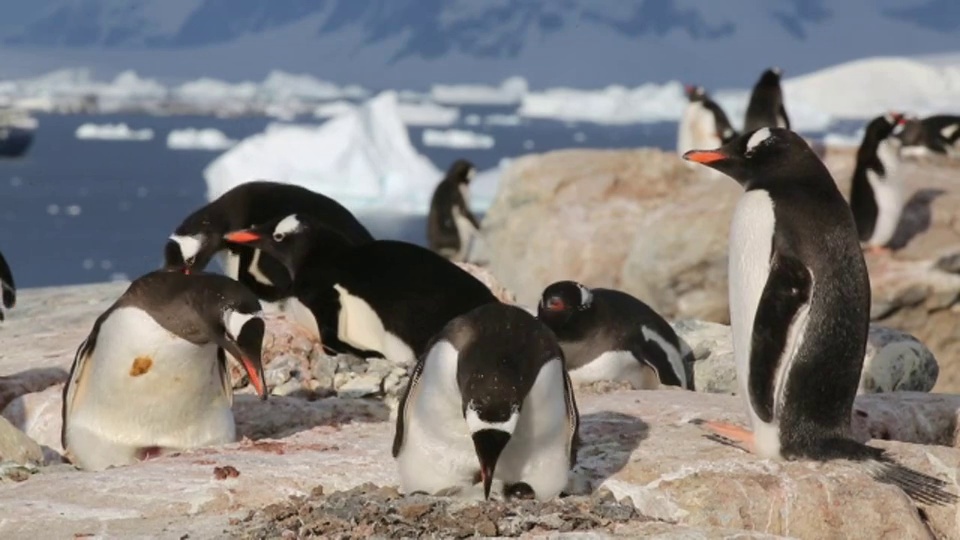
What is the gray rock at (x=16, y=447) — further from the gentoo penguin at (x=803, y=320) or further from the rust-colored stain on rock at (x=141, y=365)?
the gentoo penguin at (x=803, y=320)


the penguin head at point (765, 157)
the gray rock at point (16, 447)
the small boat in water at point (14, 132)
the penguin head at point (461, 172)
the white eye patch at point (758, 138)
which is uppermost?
the small boat in water at point (14, 132)

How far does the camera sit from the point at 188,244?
5.55 metres

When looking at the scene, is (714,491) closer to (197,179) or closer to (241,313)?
(241,313)

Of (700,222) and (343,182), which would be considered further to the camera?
(343,182)

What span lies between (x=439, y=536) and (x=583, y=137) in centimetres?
5573

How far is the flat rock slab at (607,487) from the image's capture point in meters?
3.47

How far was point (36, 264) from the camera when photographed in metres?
22.4

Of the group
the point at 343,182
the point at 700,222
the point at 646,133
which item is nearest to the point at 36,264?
the point at 343,182

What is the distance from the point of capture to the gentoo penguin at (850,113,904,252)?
9.43 metres

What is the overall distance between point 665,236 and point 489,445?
7.07 m

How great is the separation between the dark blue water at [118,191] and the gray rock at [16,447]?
49.7 feet

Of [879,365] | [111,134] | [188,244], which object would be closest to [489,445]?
[188,244]

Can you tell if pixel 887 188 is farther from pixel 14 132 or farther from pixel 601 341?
pixel 14 132

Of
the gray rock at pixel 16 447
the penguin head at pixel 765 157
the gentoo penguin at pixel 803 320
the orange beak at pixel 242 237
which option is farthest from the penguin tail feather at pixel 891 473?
the orange beak at pixel 242 237
